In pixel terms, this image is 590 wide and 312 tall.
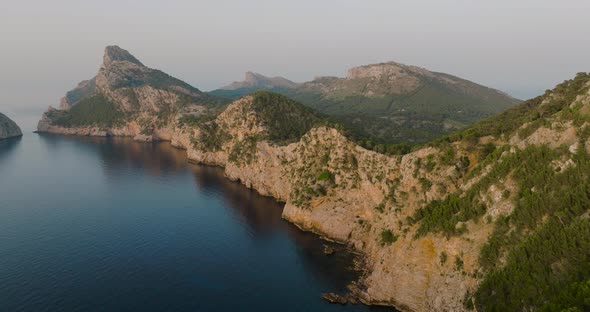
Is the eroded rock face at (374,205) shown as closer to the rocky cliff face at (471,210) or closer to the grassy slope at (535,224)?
the rocky cliff face at (471,210)

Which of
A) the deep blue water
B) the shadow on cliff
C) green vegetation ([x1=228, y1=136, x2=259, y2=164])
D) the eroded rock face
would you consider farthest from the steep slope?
green vegetation ([x1=228, y1=136, x2=259, y2=164])

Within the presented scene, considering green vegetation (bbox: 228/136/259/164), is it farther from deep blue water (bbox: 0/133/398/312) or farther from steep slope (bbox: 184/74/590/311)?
steep slope (bbox: 184/74/590/311)

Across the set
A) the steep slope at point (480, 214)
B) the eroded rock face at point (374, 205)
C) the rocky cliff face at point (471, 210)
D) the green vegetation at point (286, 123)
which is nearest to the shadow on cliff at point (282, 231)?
the eroded rock face at point (374, 205)

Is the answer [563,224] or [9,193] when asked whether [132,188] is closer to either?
[9,193]

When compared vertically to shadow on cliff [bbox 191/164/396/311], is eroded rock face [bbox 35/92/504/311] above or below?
above

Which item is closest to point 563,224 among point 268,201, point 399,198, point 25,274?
point 399,198
